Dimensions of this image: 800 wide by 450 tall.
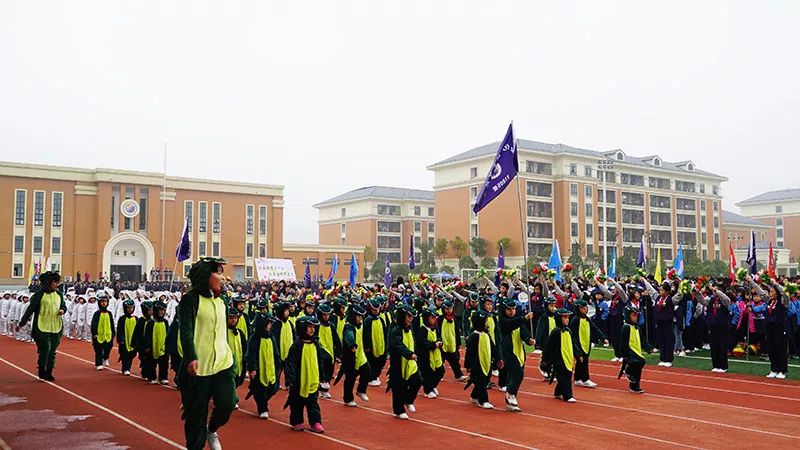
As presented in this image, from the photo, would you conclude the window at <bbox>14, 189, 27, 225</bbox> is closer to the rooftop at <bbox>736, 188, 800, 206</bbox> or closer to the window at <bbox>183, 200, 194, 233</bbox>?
the window at <bbox>183, 200, 194, 233</bbox>

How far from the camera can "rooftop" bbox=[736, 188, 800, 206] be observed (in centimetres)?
9731

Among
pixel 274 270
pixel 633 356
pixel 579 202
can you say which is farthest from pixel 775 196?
pixel 633 356

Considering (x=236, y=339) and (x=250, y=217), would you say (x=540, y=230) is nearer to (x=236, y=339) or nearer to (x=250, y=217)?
(x=250, y=217)

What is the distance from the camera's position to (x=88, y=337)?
2295 cm

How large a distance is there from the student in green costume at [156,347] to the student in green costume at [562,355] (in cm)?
677

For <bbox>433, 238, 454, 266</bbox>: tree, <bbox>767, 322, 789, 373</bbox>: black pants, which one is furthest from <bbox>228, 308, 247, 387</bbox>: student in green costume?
<bbox>433, 238, 454, 266</bbox>: tree

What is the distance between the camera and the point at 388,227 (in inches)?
3460

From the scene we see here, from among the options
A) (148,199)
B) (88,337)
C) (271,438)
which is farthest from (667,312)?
(148,199)

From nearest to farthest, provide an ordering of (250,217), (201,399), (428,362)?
(201,399)
(428,362)
(250,217)

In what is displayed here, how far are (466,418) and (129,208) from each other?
53.2 m

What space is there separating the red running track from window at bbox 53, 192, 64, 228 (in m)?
46.8

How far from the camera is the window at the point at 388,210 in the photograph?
87.5 meters

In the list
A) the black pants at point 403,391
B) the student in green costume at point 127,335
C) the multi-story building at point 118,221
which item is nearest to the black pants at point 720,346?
the black pants at point 403,391

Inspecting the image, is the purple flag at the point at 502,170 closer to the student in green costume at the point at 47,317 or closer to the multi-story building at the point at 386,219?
the student in green costume at the point at 47,317
